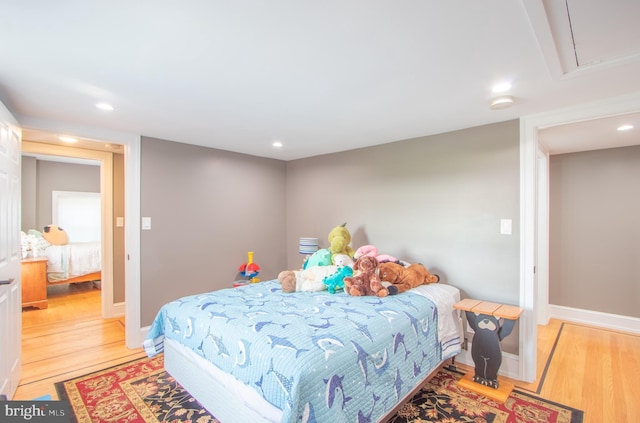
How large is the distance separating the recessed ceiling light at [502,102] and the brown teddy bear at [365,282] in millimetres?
1547

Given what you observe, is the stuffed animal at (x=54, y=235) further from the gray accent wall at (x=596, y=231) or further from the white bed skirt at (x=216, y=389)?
the gray accent wall at (x=596, y=231)

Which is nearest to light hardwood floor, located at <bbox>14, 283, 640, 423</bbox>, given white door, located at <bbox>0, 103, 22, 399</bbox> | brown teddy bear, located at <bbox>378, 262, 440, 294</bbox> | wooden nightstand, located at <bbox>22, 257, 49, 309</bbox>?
wooden nightstand, located at <bbox>22, 257, 49, 309</bbox>

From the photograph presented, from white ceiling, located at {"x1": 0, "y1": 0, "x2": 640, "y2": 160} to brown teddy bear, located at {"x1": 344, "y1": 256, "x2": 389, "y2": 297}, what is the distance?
1.28 meters

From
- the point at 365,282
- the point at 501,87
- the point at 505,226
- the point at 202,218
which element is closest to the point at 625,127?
the point at 505,226

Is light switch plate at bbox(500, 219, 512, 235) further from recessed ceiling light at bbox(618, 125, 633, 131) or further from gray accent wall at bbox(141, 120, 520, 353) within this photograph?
recessed ceiling light at bbox(618, 125, 633, 131)

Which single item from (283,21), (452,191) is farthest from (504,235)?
(283,21)

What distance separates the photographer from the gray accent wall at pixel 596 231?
359 cm

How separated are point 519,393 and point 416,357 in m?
0.97

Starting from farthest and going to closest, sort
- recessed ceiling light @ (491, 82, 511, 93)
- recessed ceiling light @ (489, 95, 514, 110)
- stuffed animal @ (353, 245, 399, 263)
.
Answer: stuffed animal @ (353, 245, 399, 263)
recessed ceiling light @ (489, 95, 514, 110)
recessed ceiling light @ (491, 82, 511, 93)

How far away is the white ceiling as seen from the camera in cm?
125

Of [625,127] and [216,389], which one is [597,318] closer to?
[625,127]

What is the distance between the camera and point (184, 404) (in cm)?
219

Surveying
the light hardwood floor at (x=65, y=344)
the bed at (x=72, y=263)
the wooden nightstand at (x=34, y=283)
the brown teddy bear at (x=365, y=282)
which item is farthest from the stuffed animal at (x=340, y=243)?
the wooden nightstand at (x=34, y=283)

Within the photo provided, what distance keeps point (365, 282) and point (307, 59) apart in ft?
5.94
